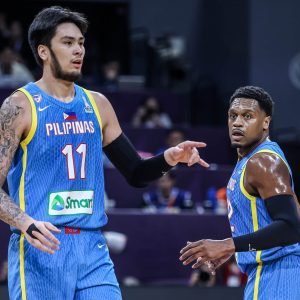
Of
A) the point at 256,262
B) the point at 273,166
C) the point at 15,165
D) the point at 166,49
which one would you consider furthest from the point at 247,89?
the point at 166,49

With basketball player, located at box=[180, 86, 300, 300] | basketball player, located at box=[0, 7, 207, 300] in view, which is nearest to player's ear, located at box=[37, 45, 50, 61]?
basketball player, located at box=[0, 7, 207, 300]

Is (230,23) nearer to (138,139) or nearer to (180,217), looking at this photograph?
(138,139)

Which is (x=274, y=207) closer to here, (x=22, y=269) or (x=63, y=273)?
(x=63, y=273)

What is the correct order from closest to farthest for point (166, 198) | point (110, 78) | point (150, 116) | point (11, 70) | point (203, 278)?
point (203, 278) < point (166, 198) < point (150, 116) < point (11, 70) < point (110, 78)

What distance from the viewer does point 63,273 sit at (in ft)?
13.2

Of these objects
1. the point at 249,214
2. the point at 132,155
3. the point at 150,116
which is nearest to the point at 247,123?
the point at 249,214

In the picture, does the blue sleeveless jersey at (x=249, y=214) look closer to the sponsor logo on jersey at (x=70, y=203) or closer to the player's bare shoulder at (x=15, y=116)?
the sponsor logo on jersey at (x=70, y=203)

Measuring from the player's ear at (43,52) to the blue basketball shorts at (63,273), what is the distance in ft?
2.76

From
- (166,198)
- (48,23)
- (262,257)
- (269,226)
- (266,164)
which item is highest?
(48,23)

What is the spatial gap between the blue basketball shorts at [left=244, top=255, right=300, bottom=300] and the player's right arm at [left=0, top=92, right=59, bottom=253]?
106 cm

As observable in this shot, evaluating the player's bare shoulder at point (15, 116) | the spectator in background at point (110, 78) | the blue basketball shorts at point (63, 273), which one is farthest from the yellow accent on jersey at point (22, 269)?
the spectator in background at point (110, 78)

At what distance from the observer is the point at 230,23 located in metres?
12.8

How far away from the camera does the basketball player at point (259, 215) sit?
4.08 meters

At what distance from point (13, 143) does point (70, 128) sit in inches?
11.4
